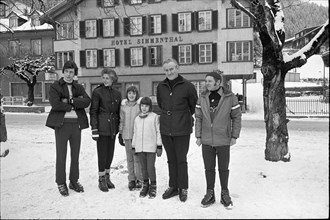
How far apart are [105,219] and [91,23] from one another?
91.7ft

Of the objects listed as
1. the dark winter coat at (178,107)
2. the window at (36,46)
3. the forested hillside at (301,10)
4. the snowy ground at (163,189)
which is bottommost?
the snowy ground at (163,189)

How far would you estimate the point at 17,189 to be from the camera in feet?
21.0

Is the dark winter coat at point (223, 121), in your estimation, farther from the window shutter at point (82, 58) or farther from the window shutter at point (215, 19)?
the window shutter at point (82, 58)

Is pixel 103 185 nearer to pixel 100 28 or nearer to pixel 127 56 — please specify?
pixel 127 56

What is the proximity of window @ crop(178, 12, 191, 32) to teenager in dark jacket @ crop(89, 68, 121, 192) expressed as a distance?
2352cm

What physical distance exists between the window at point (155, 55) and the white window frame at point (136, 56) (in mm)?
816

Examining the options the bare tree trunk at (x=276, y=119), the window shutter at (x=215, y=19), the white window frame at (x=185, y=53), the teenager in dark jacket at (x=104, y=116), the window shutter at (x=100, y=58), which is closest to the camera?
the teenager in dark jacket at (x=104, y=116)

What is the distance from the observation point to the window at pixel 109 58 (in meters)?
30.4

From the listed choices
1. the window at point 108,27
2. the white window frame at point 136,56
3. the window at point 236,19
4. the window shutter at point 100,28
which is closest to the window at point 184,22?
the window at point 236,19

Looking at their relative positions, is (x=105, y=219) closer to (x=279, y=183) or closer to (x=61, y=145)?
(x=61, y=145)

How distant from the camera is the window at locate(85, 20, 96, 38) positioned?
101ft

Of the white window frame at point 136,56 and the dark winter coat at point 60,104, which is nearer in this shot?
the dark winter coat at point 60,104

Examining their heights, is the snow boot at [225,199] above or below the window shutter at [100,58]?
below

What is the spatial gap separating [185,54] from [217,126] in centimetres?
2403
